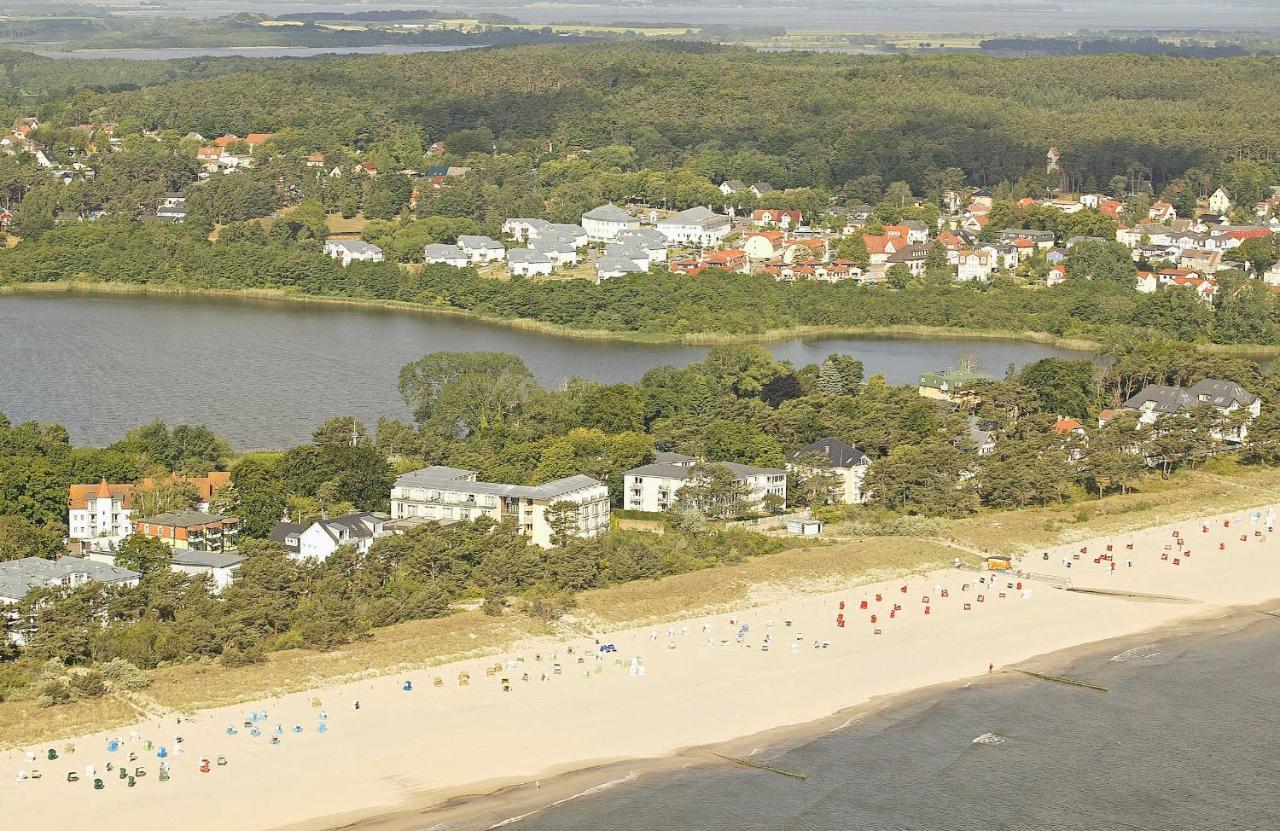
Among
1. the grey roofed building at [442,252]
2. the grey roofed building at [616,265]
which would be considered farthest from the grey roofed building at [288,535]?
the grey roofed building at [442,252]

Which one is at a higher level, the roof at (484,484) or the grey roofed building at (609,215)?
the roof at (484,484)

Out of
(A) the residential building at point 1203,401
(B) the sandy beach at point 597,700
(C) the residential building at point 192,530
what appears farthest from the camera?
(A) the residential building at point 1203,401

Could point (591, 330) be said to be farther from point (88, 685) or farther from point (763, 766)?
point (763, 766)

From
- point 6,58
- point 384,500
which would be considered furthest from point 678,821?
point 6,58

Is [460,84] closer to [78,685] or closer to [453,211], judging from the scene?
[453,211]

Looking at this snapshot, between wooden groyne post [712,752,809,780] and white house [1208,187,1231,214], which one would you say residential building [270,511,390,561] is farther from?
white house [1208,187,1231,214]

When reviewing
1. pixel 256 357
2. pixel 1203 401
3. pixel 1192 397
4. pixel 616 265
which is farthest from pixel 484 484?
pixel 616 265

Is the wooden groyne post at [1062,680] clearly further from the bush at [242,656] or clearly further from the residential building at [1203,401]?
the residential building at [1203,401]
